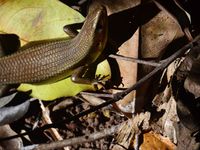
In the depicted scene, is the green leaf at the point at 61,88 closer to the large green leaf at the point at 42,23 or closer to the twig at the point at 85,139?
the large green leaf at the point at 42,23

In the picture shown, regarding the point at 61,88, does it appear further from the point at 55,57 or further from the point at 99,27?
the point at 99,27

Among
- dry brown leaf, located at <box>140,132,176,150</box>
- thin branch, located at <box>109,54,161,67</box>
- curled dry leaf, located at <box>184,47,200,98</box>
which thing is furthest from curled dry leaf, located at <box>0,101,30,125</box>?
curled dry leaf, located at <box>184,47,200,98</box>

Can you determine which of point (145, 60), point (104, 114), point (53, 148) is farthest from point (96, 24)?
point (53, 148)

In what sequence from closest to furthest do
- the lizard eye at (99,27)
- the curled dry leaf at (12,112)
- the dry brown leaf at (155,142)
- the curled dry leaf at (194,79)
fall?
the curled dry leaf at (194,79) < the lizard eye at (99,27) < the dry brown leaf at (155,142) < the curled dry leaf at (12,112)

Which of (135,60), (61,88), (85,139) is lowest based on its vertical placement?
(85,139)

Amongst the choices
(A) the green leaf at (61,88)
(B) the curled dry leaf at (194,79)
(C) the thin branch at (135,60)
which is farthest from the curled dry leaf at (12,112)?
(B) the curled dry leaf at (194,79)

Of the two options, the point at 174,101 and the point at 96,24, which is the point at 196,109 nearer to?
the point at 174,101

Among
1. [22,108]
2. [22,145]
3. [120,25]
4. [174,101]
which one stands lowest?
[22,145]

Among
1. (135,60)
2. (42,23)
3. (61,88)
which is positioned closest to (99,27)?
(135,60)

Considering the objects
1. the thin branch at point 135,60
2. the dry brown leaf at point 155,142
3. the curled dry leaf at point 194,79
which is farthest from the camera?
the dry brown leaf at point 155,142
